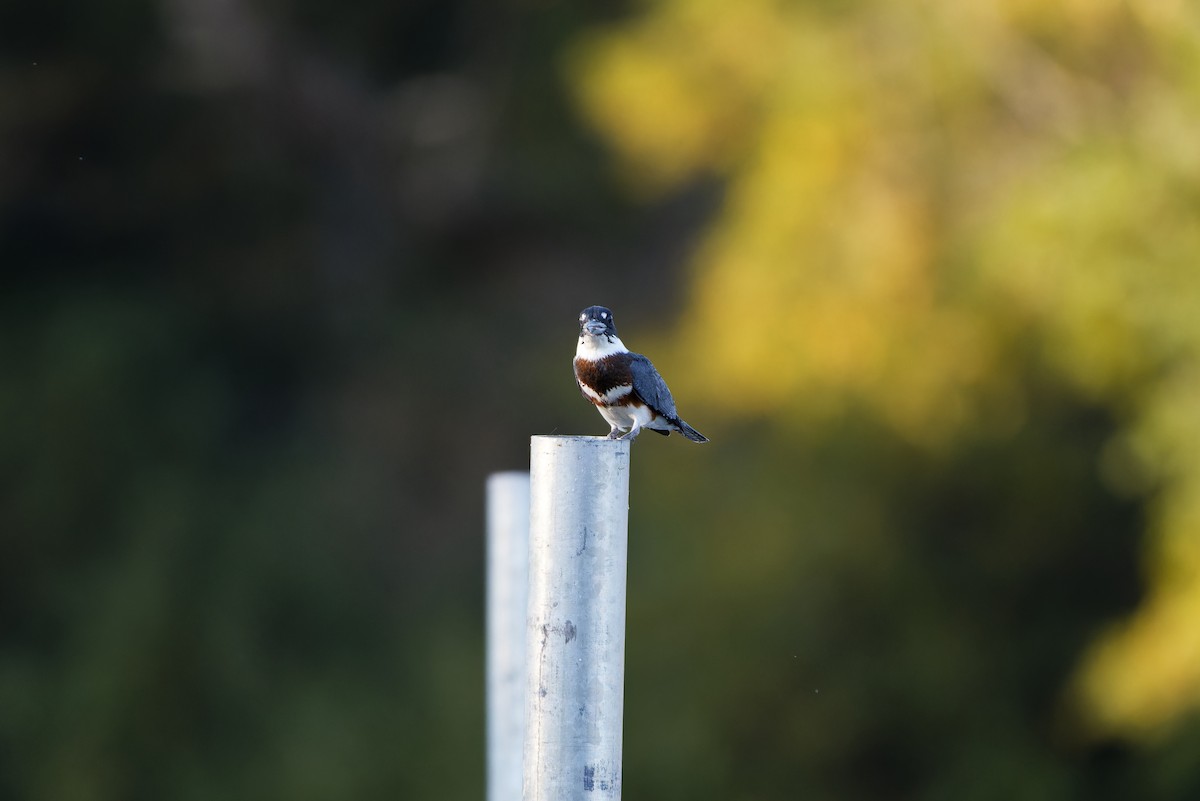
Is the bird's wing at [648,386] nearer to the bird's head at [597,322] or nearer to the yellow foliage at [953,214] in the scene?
the bird's head at [597,322]

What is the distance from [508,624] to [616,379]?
70 cm

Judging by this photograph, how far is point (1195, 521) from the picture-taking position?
14.4 feet

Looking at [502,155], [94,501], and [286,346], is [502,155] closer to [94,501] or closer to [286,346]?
[286,346]

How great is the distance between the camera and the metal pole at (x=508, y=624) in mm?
2484

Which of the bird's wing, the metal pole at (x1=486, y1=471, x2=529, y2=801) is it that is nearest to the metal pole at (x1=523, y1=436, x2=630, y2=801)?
the bird's wing

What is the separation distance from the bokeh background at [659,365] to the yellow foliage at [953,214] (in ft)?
0.05

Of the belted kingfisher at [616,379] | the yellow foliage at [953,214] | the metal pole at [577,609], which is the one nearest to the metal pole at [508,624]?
the belted kingfisher at [616,379]

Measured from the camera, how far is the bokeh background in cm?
489

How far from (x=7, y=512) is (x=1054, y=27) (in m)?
4.67

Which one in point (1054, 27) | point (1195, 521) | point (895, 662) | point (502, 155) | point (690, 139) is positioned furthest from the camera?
point (502, 155)

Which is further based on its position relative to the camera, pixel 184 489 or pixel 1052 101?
pixel 184 489

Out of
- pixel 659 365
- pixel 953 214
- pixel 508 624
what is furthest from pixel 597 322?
pixel 659 365

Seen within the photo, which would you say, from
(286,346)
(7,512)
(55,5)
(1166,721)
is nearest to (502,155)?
(286,346)

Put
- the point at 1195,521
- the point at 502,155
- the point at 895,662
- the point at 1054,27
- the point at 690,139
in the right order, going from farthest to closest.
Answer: the point at 502,155 < the point at 895,662 < the point at 690,139 < the point at 1054,27 < the point at 1195,521
